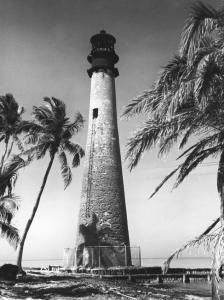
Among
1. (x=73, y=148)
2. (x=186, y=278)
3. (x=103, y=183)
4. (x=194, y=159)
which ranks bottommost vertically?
(x=186, y=278)

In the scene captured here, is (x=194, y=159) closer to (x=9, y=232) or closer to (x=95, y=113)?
(x=9, y=232)

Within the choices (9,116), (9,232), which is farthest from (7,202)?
(9,116)

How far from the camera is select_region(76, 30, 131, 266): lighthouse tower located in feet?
71.4

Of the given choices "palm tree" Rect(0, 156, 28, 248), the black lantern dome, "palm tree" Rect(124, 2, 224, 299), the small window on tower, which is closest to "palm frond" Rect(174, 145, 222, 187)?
"palm tree" Rect(124, 2, 224, 299)

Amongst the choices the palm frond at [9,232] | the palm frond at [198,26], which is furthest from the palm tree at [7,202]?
the palm frond at [198,26]

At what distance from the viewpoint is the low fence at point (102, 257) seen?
21094 mm

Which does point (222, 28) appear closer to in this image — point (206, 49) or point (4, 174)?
point (206, 49)

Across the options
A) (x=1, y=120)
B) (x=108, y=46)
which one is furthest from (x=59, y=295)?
(x=108, y=46)

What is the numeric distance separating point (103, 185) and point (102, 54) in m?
11.0

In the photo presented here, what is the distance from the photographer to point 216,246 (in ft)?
20.1

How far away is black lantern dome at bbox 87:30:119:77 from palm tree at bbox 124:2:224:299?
18.6 metres

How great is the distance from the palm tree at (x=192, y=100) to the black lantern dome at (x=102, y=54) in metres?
18.6

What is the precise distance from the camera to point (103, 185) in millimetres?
22906

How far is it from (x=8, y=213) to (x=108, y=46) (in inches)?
662
